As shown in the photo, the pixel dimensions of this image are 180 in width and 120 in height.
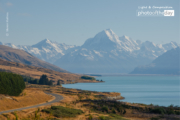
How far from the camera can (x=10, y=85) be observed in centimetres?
4719

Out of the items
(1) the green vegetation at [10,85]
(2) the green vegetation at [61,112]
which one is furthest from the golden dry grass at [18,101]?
(2) the green vegetation at [61,112]

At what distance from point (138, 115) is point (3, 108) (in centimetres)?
2165

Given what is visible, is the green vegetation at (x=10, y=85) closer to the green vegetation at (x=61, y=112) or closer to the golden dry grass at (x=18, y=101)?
the golden dry grass at (x=18, y=101)

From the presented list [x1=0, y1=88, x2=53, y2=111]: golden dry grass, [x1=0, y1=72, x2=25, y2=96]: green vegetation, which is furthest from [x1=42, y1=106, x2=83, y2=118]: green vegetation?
[x1=0, y1=72, x2=25, y2=96]: green vegetation

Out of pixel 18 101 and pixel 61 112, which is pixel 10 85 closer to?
pixel 18 101

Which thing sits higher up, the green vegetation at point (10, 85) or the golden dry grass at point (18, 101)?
the green vegetation at point (10, 85)

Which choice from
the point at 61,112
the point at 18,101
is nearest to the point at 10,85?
the point at 18,101

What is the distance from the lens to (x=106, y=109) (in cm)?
4619

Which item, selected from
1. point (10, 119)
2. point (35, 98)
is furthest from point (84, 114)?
point (35, 98)

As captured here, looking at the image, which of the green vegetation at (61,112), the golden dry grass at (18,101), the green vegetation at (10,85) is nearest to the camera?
the green vegetation at (61,112)

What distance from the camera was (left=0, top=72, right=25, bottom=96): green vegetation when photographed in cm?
4529

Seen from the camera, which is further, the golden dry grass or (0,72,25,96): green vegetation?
(0,72,25,96): green vegetation

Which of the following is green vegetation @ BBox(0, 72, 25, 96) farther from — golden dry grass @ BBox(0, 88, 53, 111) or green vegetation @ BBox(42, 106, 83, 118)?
green vegetation @ BBox(42, 106, 83, 118)

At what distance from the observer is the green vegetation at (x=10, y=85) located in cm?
4529
